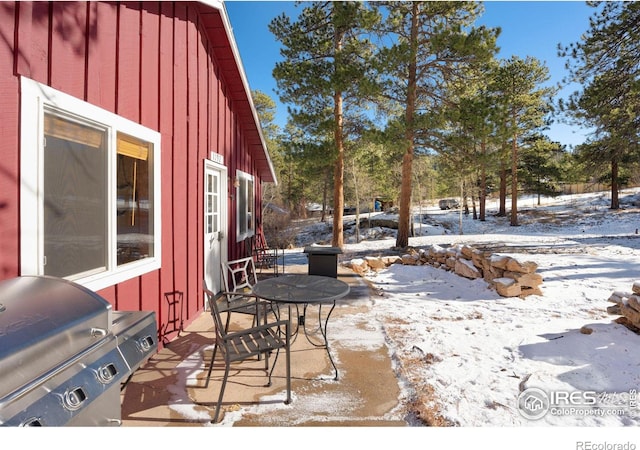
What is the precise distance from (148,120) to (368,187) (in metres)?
20.2

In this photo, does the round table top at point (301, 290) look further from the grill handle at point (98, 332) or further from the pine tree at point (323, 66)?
the pine tree at point (323, 66)

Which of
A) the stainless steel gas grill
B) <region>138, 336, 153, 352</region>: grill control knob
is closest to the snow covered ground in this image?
<region>138, 336, 153, 352</region>: grill control knob

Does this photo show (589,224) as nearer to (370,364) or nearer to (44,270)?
(370,364)

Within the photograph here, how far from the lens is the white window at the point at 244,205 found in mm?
6953

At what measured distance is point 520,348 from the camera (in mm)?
3676

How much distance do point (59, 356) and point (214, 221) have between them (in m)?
4.35

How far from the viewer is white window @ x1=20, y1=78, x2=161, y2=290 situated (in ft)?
7.38

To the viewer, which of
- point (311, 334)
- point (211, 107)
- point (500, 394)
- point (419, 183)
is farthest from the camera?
point (419, 183)

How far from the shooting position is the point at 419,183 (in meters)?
22.0

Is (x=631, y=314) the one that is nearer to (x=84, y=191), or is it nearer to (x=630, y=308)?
(x=630, y=308)

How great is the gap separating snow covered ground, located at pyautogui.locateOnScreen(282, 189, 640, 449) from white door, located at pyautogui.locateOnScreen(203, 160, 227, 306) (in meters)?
2.71

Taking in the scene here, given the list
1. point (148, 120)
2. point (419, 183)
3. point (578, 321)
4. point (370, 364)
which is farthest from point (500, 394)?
point (419, 183)

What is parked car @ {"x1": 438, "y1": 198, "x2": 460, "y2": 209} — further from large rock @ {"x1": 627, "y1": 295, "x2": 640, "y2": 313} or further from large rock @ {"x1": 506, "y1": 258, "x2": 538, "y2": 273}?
large rock @ {"x1": 627, "y1": 295, "x2": 640, "y2": 313}

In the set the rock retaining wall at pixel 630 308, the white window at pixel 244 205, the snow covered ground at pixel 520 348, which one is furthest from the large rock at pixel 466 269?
the white window at pixel 244 205
